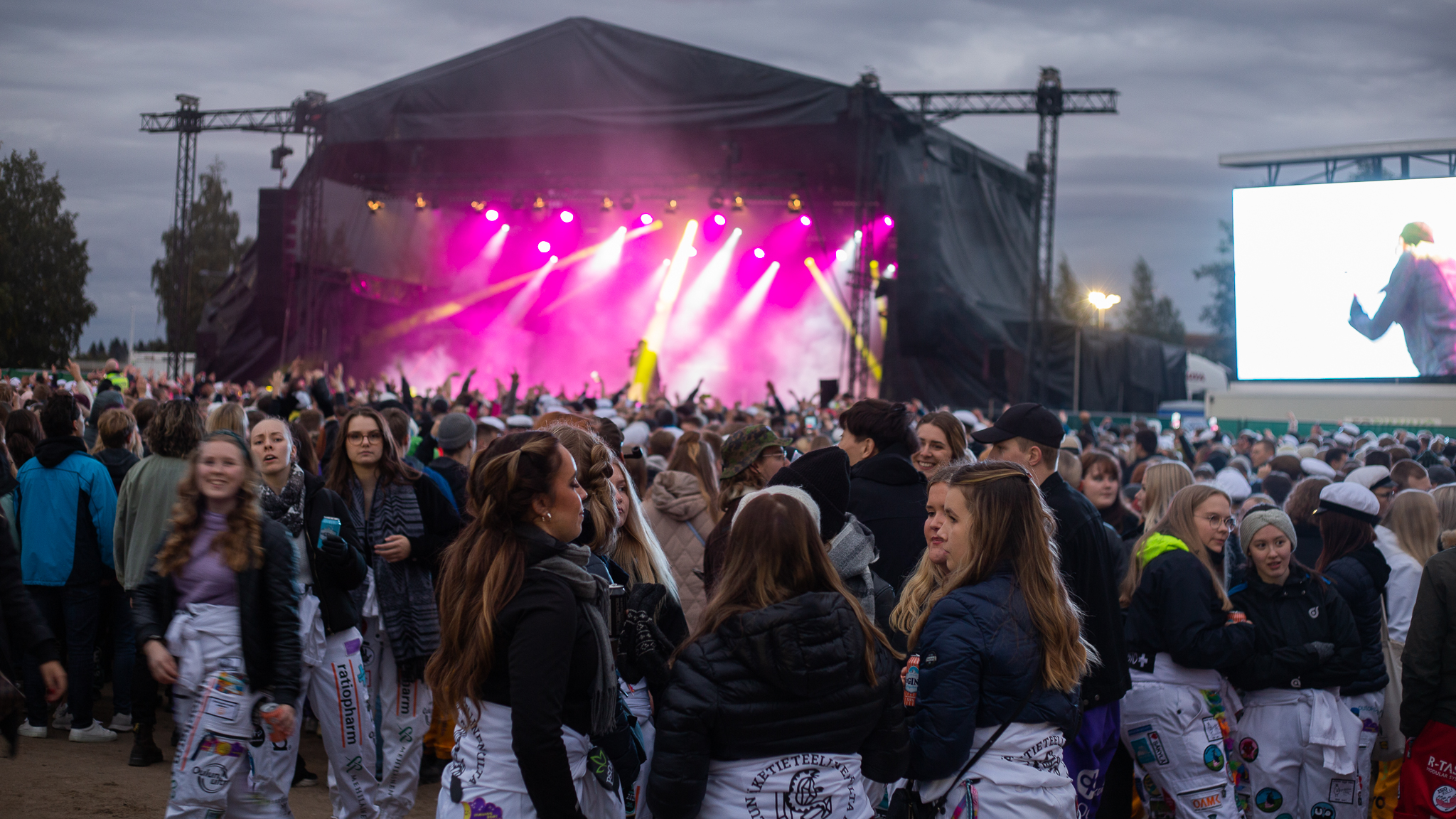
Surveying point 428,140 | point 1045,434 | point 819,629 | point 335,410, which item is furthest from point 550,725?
point 428,140

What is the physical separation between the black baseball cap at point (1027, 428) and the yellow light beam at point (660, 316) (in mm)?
20739

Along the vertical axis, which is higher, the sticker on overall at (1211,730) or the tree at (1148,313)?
the tree at (1148,313)

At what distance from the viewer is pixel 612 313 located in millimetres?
26375

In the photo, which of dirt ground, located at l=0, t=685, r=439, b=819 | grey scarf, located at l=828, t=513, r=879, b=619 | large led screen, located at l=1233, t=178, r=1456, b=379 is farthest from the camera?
large led screen, located at l=1233, t=178, r=1456, b=379

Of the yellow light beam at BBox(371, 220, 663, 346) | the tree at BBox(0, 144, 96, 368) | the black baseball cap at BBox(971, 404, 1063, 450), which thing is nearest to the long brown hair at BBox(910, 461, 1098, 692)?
the black baseball cap at BBox(971, 404, 1063, 450)

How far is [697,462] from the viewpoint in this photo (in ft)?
15.2

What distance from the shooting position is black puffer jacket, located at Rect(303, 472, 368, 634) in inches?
150

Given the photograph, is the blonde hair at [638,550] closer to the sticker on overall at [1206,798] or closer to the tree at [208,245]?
the sticker on overall at [1206,798]

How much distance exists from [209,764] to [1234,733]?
3624 millimetres

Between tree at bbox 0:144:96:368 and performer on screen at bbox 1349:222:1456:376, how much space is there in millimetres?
17218

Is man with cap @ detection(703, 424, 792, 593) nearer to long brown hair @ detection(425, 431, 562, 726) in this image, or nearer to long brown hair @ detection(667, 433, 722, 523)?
long brown hair @ detection(667, 433, 722, 523)

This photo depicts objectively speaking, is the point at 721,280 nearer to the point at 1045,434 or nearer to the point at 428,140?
the point at 428,140

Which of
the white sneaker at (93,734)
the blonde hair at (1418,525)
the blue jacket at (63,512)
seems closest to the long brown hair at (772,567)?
the blonde hair at (1418,525)

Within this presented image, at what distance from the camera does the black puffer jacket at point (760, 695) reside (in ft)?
7.59
